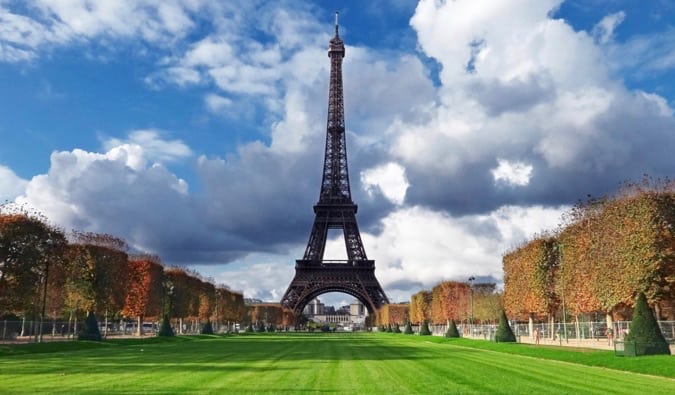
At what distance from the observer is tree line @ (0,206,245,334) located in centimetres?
4669

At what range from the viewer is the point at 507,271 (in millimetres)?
66250

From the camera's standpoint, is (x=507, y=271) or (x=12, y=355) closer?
(x=12, y=355)

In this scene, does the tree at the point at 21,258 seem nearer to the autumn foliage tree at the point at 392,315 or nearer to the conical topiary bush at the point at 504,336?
the conical topiary bush at the point at 504,336

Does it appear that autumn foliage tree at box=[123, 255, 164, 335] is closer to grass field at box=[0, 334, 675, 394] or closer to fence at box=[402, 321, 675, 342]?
grass field at box=[0, 334, 675, 394]

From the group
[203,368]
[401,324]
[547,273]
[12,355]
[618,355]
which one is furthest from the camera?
[401,324]

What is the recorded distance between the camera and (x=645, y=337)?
3253 centimetres

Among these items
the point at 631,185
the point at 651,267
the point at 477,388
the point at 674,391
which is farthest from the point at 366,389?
the point at 631,185

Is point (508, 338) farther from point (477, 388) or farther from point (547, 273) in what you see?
point (477, 388)

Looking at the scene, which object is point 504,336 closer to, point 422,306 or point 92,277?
point 92,277

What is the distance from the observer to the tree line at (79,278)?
153 feet

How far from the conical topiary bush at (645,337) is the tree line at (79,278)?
38.4m

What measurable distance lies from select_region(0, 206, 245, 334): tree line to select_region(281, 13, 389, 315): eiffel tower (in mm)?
25705

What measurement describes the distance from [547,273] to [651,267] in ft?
57.6

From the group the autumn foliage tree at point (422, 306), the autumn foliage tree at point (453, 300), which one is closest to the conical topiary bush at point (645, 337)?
the autumn foliage tree at point (453, 300)
